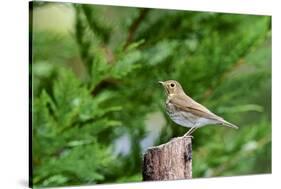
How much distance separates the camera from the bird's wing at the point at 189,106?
376 centimetres

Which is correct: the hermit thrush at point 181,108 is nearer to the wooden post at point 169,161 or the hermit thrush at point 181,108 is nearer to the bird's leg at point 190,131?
the bird's leg at point 190,131

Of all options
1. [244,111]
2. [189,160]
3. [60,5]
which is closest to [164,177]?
[189,160]

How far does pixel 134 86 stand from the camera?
3723 millimetres

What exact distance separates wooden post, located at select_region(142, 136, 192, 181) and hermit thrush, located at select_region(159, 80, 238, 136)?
0.11 m

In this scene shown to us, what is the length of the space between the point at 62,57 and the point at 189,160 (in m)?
0.77

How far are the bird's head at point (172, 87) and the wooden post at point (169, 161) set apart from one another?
0.24 m

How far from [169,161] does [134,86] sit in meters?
0.46

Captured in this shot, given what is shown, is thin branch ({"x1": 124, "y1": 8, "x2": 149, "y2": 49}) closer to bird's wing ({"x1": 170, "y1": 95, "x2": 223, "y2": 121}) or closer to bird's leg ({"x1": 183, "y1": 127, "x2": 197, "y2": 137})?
bird's wing ({"x1": 170, "y1": 95, "x2": 223, "y2": 121})

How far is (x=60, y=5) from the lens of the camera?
11.6 feet

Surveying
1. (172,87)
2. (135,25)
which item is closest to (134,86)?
(172,87)

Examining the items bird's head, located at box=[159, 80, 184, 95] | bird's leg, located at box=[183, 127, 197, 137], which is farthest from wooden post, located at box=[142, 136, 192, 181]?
bird's head, located at box=[159, 80, 184, 95]

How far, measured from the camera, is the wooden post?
11.4 feet

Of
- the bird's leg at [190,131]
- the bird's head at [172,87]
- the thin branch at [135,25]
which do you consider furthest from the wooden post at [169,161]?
the thin branch at [135,25]

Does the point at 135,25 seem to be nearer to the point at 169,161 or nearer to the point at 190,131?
the point at 190,131
